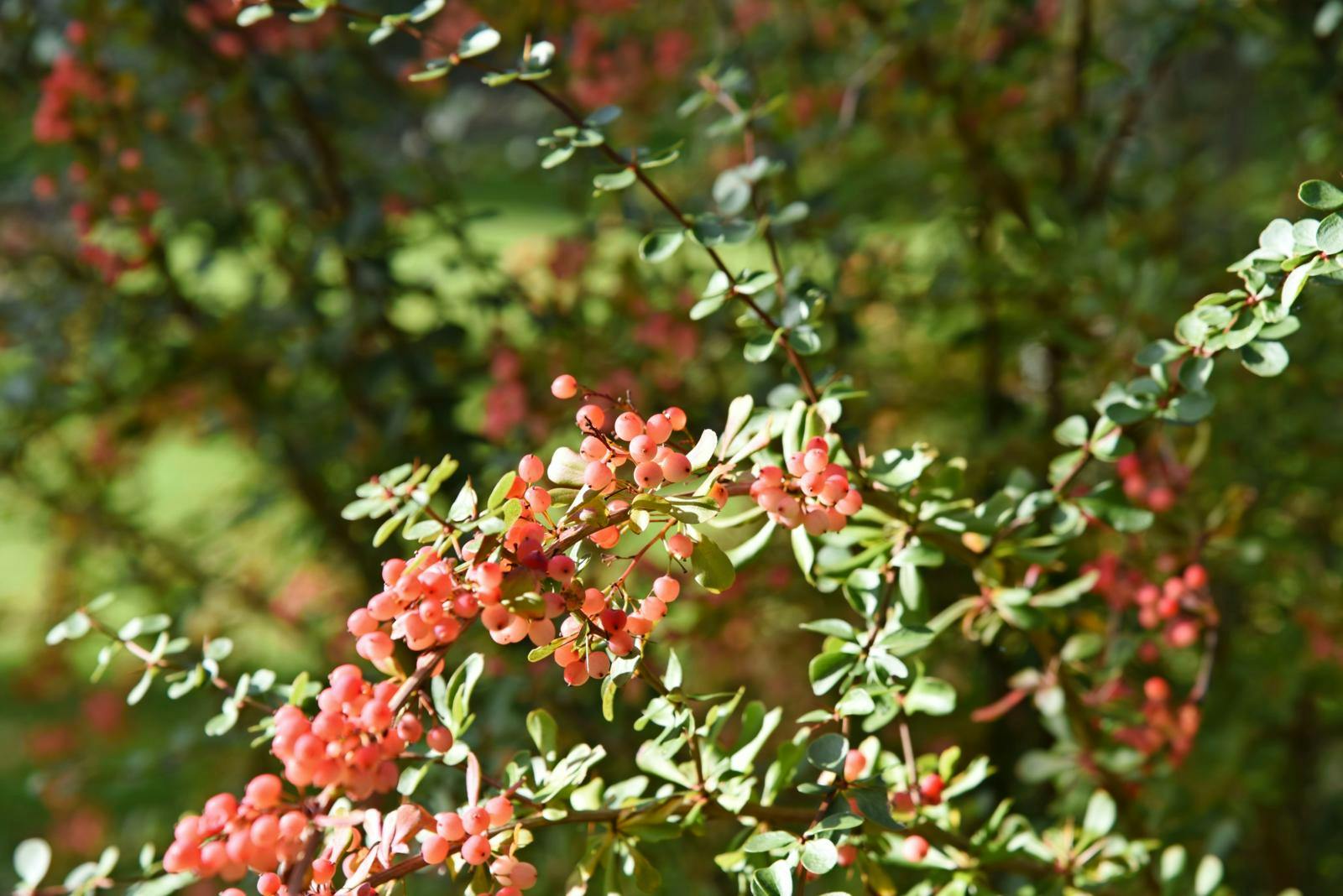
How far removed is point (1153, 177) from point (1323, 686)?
2.86 ft

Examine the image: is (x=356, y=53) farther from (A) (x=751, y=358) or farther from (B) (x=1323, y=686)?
(B) (x=1323, y=686)

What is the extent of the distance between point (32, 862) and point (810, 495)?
68cm

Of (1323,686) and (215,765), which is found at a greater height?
(1323,686)

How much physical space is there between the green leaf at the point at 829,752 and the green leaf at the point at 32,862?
600 mm

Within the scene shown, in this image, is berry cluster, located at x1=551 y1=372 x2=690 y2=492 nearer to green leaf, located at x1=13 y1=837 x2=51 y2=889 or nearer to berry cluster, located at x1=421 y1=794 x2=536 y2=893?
berry cluster, located at x1=421 y1=794 x2=536 y2=893

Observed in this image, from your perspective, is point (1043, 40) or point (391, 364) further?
point (1043, 40)

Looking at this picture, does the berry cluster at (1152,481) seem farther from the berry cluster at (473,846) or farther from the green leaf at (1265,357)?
the berry cluster at (473,846)

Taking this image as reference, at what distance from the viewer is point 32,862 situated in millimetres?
989

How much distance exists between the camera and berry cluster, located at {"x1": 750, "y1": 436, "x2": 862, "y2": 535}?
2.59ft

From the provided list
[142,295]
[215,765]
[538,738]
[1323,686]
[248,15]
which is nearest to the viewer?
[538,738]

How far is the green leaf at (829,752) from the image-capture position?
808 mm

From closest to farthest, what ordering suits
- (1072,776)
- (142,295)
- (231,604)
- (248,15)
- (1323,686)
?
(248,15) < (1072,776) < (1323,686) < (142,295) < (231,604)

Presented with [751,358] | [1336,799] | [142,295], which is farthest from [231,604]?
[1336,799]

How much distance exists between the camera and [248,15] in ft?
3.32
